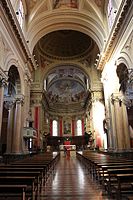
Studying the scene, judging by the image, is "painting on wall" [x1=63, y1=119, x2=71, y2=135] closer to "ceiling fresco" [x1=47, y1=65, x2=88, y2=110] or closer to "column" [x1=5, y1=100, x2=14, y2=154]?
"ceiling fresco" [x1=47, y1=65, x2=88, y2=110]

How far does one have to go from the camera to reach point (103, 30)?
15.2m

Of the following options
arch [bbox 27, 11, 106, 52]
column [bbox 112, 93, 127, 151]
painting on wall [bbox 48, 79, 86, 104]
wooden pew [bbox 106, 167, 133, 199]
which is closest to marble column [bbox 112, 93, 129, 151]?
column [bbox 112, 93, 127, 151]

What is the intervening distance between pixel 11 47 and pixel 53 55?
14925 mm

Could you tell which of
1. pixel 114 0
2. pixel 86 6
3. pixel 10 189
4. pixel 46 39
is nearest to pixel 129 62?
pixel 114 0

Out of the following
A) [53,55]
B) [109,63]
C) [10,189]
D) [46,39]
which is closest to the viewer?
[10,189]

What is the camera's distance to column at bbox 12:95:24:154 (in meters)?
12.1

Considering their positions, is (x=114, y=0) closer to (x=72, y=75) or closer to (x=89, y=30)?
(x=89, y=30)

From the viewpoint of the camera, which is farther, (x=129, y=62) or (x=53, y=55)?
(x=53, y=55)

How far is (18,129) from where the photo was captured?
12.5 metres

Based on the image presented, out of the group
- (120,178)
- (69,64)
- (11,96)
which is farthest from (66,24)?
(120,178)

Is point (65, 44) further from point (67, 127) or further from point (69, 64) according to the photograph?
point (67, 127)

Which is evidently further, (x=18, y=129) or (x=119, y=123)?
(x=119, y=123)

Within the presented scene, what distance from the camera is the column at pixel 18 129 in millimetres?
12123

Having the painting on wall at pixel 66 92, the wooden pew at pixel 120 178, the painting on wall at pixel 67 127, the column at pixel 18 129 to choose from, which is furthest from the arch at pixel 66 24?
the painting on wall at pixel 67 127
